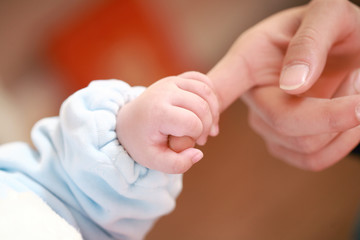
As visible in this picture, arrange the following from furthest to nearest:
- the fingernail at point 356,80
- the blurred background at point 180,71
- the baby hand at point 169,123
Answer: the blurred background at point 180,71 < the fingernail at point 356,80 < the baby hand at point 169,123

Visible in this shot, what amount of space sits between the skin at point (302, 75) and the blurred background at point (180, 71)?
11.8 inches

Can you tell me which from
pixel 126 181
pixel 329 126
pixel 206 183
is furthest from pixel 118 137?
pixel 206 183

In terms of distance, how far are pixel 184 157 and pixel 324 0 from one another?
0.30 meters

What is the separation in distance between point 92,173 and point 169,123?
0.11 metres

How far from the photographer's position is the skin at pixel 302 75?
0.41 metres

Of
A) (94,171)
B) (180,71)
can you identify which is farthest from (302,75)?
(180,71)

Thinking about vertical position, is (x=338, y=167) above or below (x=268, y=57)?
below

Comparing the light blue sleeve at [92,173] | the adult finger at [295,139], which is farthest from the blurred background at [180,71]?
the light blue sleeve at [92,173]

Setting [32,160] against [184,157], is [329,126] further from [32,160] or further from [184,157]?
[32,160]

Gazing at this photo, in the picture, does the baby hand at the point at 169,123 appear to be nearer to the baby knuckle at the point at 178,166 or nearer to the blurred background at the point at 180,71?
the baby knuckle at the point at 178,166

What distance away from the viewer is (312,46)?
0.42 m

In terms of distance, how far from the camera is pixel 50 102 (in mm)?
982

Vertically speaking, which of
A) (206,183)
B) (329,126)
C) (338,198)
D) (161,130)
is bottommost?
(338,198)

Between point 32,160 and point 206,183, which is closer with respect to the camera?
point 32,160
